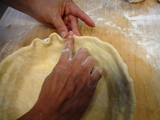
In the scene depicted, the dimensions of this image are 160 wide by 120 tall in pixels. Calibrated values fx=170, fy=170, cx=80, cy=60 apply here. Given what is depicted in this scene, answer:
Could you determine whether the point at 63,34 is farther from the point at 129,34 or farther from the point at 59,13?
the point at 129,34

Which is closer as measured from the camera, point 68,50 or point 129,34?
point 68,50

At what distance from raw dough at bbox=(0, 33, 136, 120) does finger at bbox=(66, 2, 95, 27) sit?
0.28 m

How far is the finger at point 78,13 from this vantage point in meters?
1.18

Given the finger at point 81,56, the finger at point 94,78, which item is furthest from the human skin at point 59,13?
the finger at point 94,78

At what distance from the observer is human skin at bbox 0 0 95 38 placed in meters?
1.16

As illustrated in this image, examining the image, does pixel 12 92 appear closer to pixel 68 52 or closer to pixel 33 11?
pixel 68 52

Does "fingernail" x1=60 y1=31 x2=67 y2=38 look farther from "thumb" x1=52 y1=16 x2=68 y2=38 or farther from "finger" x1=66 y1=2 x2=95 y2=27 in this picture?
"finger" x1=66 y1=2 x2=95 y2=27

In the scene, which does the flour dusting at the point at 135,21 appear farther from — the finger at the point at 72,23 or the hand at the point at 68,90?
the hand at the point at 68,90

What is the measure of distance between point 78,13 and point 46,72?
468 millimetres

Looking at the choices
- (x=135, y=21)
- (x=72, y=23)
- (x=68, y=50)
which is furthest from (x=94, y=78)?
(x=135, y=21)

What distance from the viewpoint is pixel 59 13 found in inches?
46.2

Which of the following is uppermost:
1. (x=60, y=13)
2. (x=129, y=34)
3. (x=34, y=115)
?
(x=60, y=13)

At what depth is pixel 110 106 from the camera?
88 centimetres

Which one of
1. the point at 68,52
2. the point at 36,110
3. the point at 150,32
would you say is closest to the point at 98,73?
the point at 68,52
